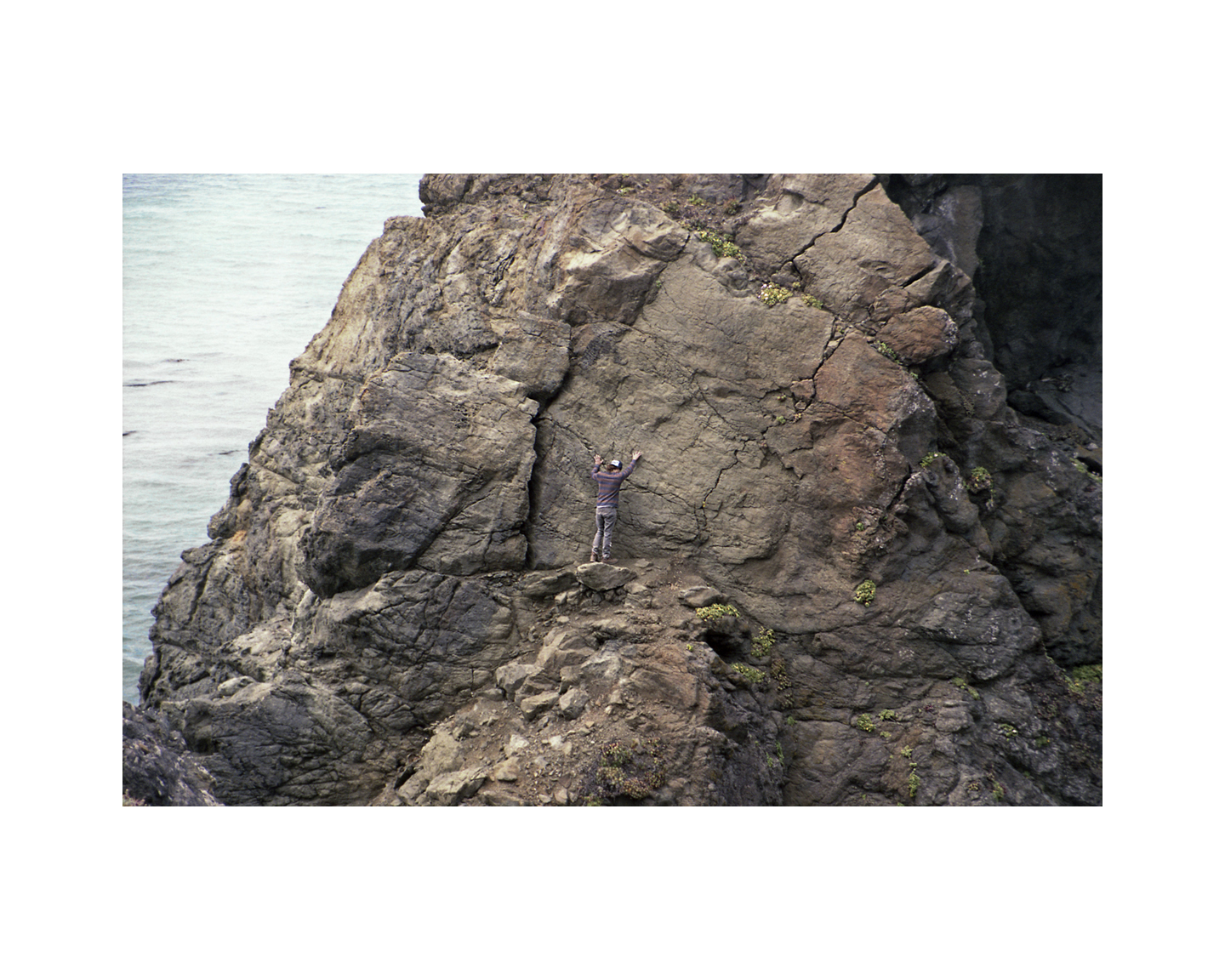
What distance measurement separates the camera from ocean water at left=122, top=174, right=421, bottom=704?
1431 cm

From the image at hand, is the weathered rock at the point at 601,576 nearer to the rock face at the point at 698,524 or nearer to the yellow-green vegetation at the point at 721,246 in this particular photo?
the rock face at the point at 698,524

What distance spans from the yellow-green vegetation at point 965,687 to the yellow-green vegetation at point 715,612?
351 cm

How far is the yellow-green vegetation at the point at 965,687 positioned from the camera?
12.3 metres

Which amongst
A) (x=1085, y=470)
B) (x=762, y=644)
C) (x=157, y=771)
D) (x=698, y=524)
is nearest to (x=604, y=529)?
(x=698, y=524)

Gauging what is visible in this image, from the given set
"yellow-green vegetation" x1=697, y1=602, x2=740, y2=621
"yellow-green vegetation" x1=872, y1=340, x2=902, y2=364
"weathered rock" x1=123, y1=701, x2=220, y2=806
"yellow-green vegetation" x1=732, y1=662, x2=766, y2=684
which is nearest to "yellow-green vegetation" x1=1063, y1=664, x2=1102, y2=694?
"yellow-green vegetation" x1=732, y1=662, x2=766, y2=684

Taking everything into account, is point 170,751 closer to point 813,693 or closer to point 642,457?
point 642,457

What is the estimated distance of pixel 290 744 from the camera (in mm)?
12461

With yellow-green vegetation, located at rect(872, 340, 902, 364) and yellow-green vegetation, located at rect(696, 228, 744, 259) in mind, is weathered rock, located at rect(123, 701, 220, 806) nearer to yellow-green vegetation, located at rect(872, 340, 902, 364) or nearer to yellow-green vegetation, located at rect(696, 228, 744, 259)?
yellow-green vegetation, located at rect(696, 228, 744, 259)

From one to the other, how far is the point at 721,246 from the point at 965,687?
768cm

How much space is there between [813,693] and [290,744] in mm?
7953

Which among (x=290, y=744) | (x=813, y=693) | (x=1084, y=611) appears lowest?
(x=290, y=744)

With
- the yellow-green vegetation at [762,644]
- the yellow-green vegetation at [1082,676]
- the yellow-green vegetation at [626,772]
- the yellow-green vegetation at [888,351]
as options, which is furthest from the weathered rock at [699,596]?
the yellow-green vegetation at [1082,676]

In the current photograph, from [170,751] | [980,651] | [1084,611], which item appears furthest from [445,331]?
[1084,611]

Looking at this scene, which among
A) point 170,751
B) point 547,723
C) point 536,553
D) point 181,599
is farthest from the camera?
point 181,599
